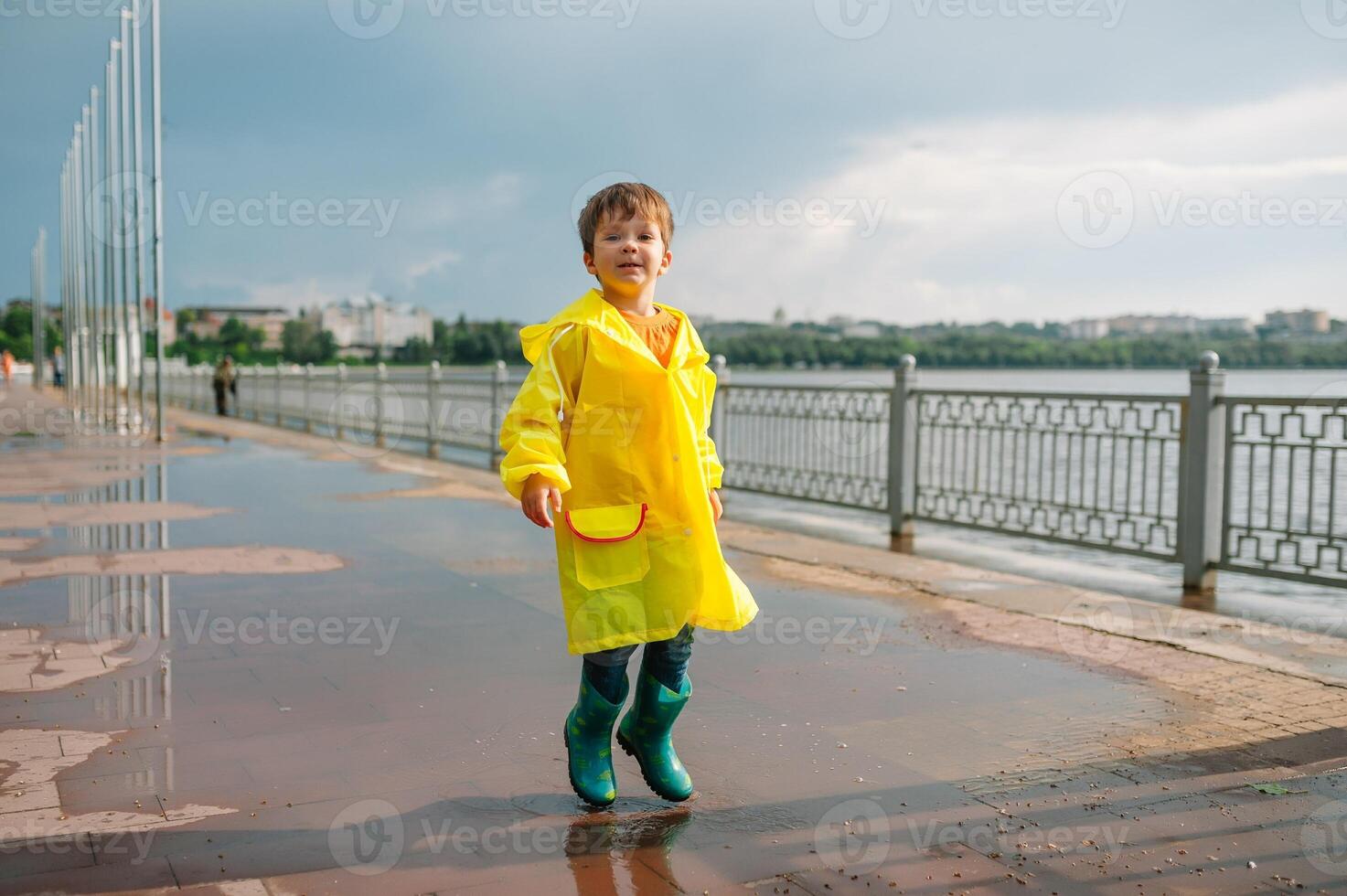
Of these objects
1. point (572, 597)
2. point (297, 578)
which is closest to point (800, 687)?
point (572, 597)

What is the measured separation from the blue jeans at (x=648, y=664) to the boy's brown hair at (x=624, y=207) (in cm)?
109

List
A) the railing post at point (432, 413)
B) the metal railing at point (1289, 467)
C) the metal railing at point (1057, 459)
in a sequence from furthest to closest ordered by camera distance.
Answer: the railing post at point (432, 413), the metal railing at point (1057, 459), the metal railing at point (1289, 467)

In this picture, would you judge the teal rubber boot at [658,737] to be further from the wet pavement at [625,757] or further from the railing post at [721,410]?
the railing post at [721,410]

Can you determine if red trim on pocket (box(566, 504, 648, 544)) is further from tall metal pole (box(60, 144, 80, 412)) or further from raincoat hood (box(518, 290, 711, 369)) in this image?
tall metal pole (box(60, 144, 80, 412))

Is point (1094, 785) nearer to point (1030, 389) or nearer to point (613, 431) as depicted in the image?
point (613, 431)

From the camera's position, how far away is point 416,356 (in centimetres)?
1852

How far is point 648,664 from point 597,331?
3.11 feet

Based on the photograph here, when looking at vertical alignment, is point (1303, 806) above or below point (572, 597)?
below

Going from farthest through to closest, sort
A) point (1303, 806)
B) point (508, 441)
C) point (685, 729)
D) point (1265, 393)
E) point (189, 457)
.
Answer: point (189, 457) → point (1265, 393) → point (685, 729) → point (1303, 806) → point (508, 441)

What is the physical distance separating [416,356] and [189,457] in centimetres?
406

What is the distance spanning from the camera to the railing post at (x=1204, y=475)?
6.65 m

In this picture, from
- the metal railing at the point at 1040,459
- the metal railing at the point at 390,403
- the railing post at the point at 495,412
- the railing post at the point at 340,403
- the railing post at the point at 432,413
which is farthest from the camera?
the railing post at the point at 340,403

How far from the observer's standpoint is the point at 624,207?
310cm

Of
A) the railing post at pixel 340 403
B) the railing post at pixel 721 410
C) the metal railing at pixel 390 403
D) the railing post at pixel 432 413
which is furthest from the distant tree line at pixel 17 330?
the railing post at pixel 721 410
